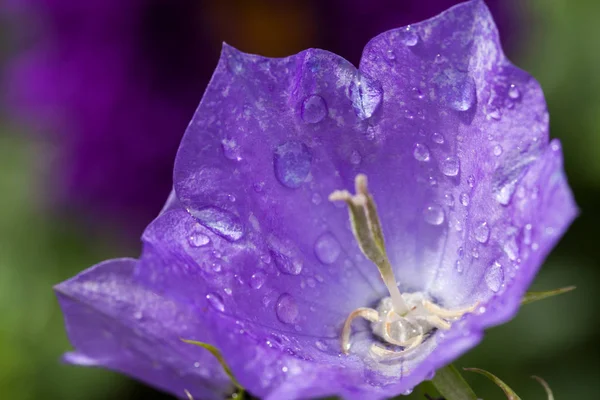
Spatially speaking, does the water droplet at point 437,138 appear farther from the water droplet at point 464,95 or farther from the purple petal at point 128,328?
the purple petal at point 128,328

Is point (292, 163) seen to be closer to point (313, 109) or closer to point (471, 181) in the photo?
point (313, 109)

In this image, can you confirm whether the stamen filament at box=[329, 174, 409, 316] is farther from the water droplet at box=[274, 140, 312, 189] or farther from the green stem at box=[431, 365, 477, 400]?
the green stem at box=[431, 365, 477, 400]

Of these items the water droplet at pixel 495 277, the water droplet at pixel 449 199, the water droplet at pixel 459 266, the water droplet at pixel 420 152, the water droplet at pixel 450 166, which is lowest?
the water droplet at pixel 459 266

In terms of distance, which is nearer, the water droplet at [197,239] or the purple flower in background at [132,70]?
the water droplet at [197,239]

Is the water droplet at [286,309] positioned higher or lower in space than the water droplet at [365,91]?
lower

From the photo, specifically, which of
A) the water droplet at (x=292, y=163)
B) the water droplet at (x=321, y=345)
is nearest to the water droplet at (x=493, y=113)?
the water droplet at (x=292, y=163)

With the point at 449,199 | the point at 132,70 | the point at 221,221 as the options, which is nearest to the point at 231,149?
the point at 221,221

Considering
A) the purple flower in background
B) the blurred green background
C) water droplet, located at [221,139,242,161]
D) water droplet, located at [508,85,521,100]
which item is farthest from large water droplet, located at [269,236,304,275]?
the purple flower in background
